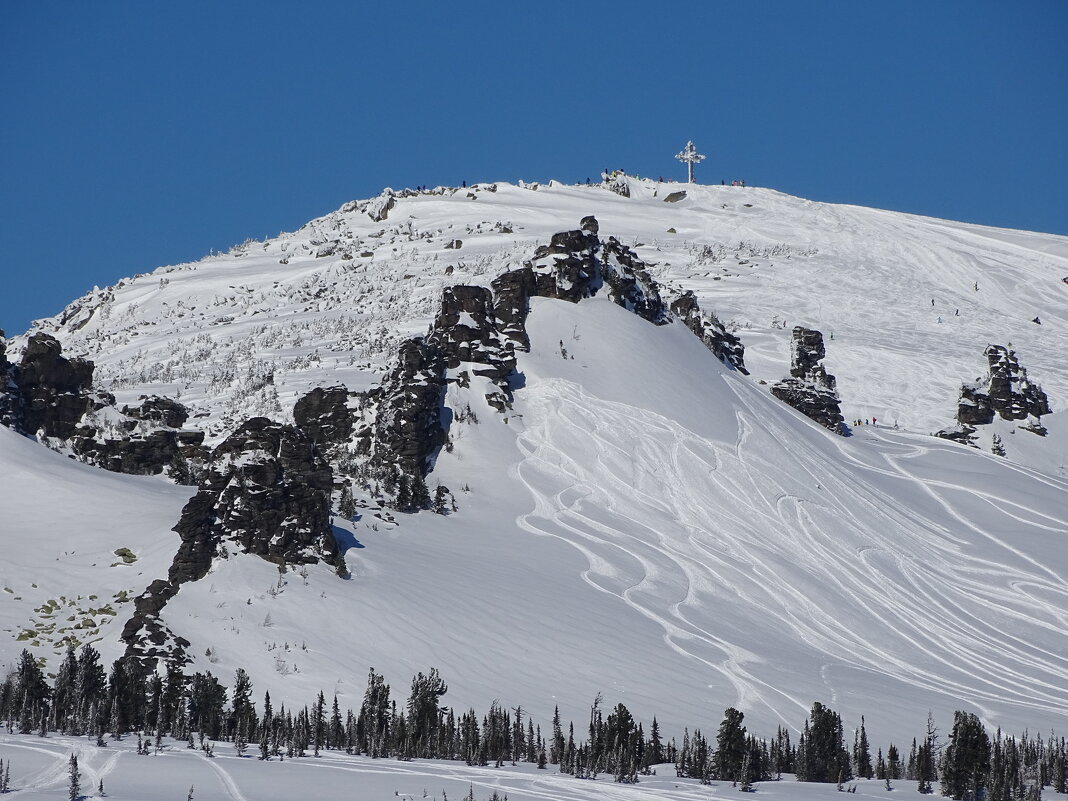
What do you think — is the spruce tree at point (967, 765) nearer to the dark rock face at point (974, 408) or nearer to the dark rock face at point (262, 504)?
the dark rock face at point (262, 504)

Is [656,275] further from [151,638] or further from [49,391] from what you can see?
[151,638]

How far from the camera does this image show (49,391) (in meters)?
73.0

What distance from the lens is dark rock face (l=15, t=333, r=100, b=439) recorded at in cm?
7231

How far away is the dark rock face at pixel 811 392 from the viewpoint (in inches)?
3981

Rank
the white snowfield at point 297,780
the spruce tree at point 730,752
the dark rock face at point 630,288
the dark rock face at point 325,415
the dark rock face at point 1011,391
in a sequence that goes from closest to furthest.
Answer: the white snowfield at point 297,780, the spruce tree at point 730,752, the dark rock face at point 325,415, the dark rock face at point 630,288, the dark rock face at point 1011,391

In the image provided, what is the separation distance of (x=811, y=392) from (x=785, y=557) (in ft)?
98.5

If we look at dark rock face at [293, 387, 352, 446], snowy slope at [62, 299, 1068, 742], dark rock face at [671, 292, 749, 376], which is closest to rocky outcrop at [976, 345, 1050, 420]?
snowy slope at [62, 299, 1068, 742]

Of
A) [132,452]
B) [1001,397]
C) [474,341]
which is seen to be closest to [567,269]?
[474,341]

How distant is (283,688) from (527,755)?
10111 mm

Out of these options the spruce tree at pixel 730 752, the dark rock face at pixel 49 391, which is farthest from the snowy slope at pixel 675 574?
the dark rock face at pixel 49 391

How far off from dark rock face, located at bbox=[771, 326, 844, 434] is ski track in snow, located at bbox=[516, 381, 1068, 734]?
9434mm

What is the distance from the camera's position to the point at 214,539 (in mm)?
60344

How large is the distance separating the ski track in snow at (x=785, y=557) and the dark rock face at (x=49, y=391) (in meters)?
23.6

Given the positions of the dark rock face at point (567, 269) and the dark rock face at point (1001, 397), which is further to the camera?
the dark rock face at point (1001, 397)
